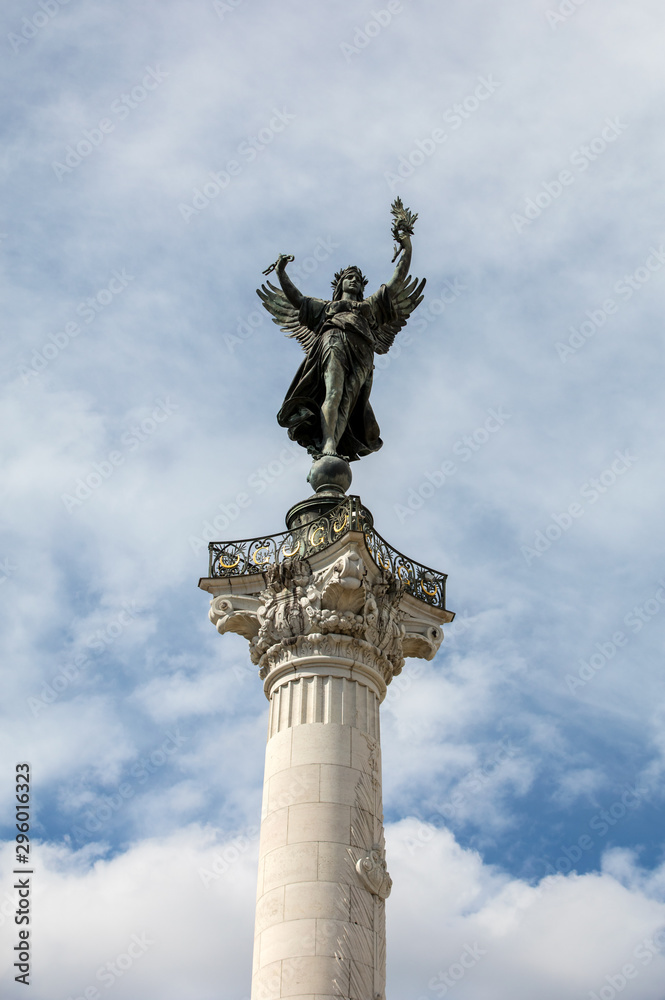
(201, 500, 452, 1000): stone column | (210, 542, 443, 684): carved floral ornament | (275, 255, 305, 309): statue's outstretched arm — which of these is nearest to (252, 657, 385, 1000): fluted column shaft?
(201, 500, 452, 1000): stone column

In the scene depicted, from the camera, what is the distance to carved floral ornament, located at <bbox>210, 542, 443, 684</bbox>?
81.4ft

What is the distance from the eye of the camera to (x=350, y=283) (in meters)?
32.4

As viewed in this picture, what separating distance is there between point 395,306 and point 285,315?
344cm

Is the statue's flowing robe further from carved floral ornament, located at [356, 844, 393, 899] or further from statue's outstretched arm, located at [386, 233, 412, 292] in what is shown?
carved floral ornament, located at [356, 844, 393, 899]

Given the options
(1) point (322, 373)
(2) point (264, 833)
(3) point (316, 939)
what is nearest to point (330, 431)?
(1) point (322, 373)

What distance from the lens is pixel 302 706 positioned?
24.2m

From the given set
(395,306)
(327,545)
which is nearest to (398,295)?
(395,306)

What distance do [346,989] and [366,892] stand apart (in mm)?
1959

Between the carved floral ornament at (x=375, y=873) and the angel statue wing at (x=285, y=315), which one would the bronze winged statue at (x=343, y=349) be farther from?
the carved floral ornament at (x=375, y=873)

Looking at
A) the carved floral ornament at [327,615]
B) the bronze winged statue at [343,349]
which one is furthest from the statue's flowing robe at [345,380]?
the carved floral ornament at [327,615]

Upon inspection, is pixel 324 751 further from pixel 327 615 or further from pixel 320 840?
pixel 327 615

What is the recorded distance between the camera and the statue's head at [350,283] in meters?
32.4

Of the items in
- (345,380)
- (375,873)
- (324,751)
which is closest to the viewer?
(375,873)

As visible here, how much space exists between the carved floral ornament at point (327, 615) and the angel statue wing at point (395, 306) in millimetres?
9476
